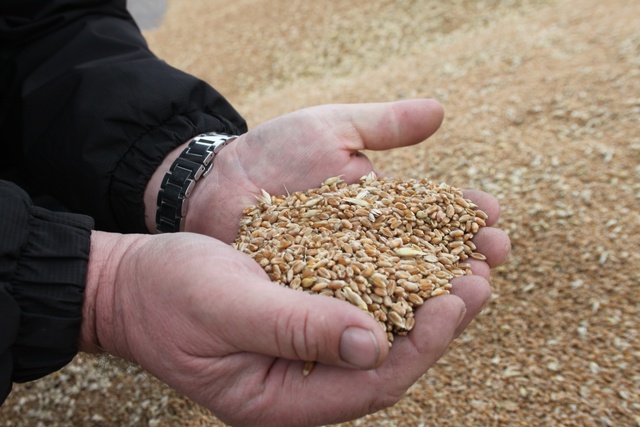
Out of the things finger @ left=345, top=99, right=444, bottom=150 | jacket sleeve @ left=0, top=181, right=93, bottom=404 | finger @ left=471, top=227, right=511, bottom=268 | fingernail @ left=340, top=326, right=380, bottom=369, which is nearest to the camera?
fingernail @ left=340, top=326, right=380, bottom=369

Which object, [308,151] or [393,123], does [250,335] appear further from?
[393,123]

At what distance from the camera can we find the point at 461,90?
3.22 meters

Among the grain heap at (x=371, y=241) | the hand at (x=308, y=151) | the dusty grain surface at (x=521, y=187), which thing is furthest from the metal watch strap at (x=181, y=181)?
the dusty grain surface at (x=521, y=187)

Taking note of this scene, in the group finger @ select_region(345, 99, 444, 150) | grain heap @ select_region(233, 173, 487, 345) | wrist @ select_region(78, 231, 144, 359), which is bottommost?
wrist @ select_region(78, 231, 144, 359)

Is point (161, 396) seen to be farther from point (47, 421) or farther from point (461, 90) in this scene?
point (461, 90)

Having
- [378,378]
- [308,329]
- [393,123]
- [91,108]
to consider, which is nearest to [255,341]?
[308,329]

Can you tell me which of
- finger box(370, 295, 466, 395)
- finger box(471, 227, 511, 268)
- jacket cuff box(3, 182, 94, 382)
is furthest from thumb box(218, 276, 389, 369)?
finger box(471, 227, 511, 268)

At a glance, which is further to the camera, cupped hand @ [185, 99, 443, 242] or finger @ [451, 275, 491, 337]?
cupped hand @ [185, 99, 443, 242]

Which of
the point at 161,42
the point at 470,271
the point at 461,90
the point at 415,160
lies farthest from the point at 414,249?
the point at 161,42

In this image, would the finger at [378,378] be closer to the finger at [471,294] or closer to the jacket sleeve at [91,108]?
the finger at [471,294]

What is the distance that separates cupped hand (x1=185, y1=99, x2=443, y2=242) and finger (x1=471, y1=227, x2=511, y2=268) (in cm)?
39

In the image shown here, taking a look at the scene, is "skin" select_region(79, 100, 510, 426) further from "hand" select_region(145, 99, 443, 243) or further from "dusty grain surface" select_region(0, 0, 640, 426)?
"dusty grain surface" select_region(0, 0, 640, 426)

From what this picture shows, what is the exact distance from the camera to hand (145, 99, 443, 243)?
176cm

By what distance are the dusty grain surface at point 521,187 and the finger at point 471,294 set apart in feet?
1.81
